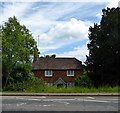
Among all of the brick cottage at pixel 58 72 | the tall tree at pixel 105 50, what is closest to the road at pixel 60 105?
the tall tree at pixel 105 50

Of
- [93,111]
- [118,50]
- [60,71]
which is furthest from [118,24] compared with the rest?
[93,111]

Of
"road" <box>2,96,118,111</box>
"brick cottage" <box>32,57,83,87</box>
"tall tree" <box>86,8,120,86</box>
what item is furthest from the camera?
"brick cottage" <box>32,57,83,87</box>

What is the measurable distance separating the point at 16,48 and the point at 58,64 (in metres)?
20.1

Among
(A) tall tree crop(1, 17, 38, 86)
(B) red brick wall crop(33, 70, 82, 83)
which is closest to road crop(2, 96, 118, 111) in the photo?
(A) tall tree crop(1, 17, 38, 86)

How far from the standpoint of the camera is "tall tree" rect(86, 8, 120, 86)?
45.6 m

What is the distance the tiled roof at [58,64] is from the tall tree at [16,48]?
14159mm

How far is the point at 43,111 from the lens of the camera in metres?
12.6

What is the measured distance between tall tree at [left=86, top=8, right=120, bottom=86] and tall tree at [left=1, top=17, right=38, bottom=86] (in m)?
8.41

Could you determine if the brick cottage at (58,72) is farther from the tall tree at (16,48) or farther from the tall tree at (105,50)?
the tall tree at (105,50)

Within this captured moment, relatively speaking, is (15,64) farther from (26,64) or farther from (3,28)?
(3,28)

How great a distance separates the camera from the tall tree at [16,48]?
158 ft

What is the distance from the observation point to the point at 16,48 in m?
49.6

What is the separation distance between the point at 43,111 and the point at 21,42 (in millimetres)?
38450

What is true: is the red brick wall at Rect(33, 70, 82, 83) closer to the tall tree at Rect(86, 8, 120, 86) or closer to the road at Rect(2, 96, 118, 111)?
the tall tree at Rect(86, 8, 120, 86)
